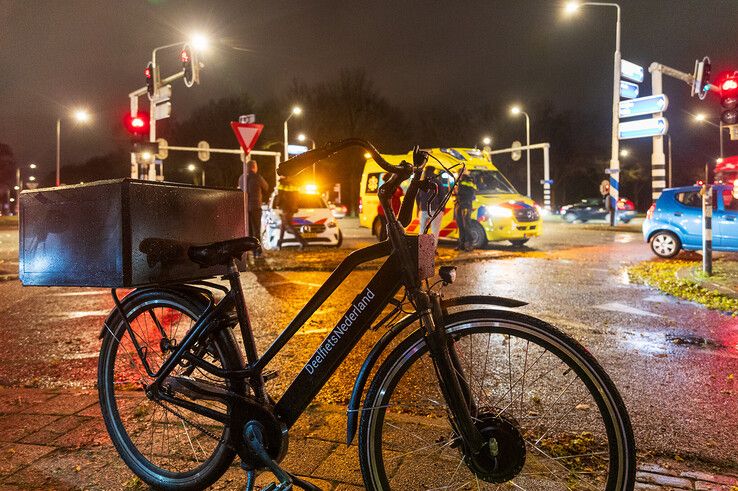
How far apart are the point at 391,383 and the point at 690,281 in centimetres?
912

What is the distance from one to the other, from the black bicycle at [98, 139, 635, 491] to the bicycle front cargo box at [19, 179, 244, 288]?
0.32 feet

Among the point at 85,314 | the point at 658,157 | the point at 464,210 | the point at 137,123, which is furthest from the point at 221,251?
the point at 658,157

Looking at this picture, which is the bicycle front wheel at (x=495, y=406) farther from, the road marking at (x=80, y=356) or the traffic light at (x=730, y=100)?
the traffic light at (x=730, y=100)

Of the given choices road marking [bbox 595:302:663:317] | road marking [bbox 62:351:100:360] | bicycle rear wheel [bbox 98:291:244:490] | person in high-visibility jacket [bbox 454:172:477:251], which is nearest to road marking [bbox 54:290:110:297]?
road marking [bbox 62:351:100:360]

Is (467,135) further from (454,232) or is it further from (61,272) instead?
(61,272)

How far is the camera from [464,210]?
16062 mm

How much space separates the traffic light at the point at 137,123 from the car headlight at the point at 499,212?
9454 millimetres

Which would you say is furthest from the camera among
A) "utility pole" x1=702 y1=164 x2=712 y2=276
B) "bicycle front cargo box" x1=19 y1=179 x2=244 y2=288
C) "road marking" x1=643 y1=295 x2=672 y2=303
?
"utility pole" x1=702 y1=164 x2=712 y2=276

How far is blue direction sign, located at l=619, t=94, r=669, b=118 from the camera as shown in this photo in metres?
26.2

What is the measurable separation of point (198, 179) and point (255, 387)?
228 ft

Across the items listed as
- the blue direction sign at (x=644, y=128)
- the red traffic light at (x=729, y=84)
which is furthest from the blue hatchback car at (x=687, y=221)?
the blue direction sign at (x=644, y=128)

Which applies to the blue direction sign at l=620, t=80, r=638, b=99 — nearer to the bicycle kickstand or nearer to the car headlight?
the car headlight

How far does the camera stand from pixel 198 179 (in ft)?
227

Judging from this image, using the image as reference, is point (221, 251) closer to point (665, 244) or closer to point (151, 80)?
point (665, 244)
